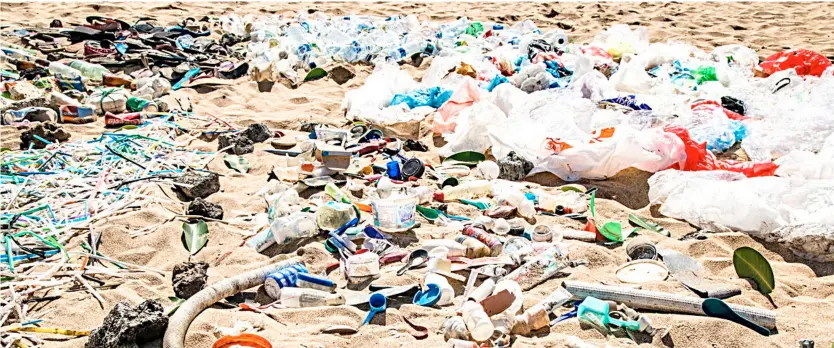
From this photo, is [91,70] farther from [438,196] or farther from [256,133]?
[438,196]

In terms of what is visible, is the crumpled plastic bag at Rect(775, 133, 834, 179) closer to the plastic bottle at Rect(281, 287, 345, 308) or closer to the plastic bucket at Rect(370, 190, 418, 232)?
the plastic bucket at Rect(370, 190, 418, 232)

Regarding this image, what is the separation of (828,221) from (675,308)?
0.95 m

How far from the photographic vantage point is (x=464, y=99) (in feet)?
15.3

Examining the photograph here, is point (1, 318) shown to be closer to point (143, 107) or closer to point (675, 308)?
point (675, 308)

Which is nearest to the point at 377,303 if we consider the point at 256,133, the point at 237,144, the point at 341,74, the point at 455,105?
the point at 237,144

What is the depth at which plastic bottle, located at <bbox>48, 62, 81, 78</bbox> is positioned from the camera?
17.9 feet

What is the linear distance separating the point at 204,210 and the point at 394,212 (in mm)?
929

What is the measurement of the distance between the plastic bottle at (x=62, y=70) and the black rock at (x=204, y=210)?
283 cm

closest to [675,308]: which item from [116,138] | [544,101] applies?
[544,101]

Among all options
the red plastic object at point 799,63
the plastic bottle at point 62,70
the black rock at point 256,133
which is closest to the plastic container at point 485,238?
the black rock at point 256,133

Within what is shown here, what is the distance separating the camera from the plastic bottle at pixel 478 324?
2258 mm

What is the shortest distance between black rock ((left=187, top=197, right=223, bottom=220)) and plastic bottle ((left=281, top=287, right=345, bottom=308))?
887 millimetres

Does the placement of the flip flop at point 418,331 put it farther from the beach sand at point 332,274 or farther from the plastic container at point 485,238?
the plastic container at point 485,238

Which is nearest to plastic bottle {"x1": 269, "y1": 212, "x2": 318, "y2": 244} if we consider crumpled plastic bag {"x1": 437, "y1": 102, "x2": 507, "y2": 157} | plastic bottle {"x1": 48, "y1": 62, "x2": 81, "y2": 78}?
crumpled plastic bag {"x1": 437, "y1": 102, "x2": 507, "y2": 157}
